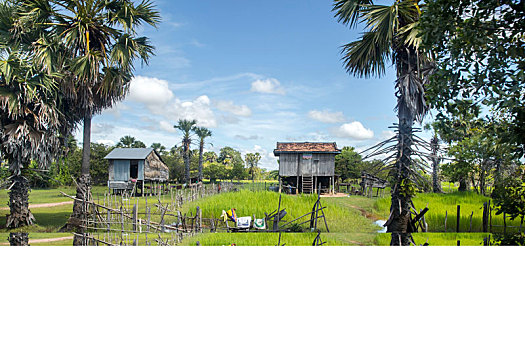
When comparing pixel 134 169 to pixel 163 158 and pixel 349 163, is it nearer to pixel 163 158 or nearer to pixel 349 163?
pixel 163 158

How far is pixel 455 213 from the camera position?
13.7 feet

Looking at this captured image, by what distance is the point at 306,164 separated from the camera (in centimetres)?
395

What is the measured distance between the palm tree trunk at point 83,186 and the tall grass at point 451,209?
3489mm

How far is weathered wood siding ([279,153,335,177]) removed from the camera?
12.9 ft

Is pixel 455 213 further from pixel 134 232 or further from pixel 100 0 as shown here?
pixel 100 0

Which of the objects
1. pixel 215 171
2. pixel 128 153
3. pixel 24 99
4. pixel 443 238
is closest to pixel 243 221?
pixel 215 171

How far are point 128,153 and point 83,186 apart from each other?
659mm

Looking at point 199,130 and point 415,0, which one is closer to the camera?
point 415,0

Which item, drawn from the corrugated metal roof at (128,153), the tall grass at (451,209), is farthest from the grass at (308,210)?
the corrugated metal roof at (128,153)

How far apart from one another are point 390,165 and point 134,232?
10.9 ft

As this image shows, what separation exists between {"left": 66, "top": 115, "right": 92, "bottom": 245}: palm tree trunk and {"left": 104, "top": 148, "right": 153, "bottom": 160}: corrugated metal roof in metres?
0.25

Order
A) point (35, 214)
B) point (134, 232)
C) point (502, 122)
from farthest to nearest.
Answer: point (134, 232), point (35, 214), point (502, 122)

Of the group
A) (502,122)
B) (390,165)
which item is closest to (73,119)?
(390,165)

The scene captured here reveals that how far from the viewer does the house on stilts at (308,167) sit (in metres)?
3.96
